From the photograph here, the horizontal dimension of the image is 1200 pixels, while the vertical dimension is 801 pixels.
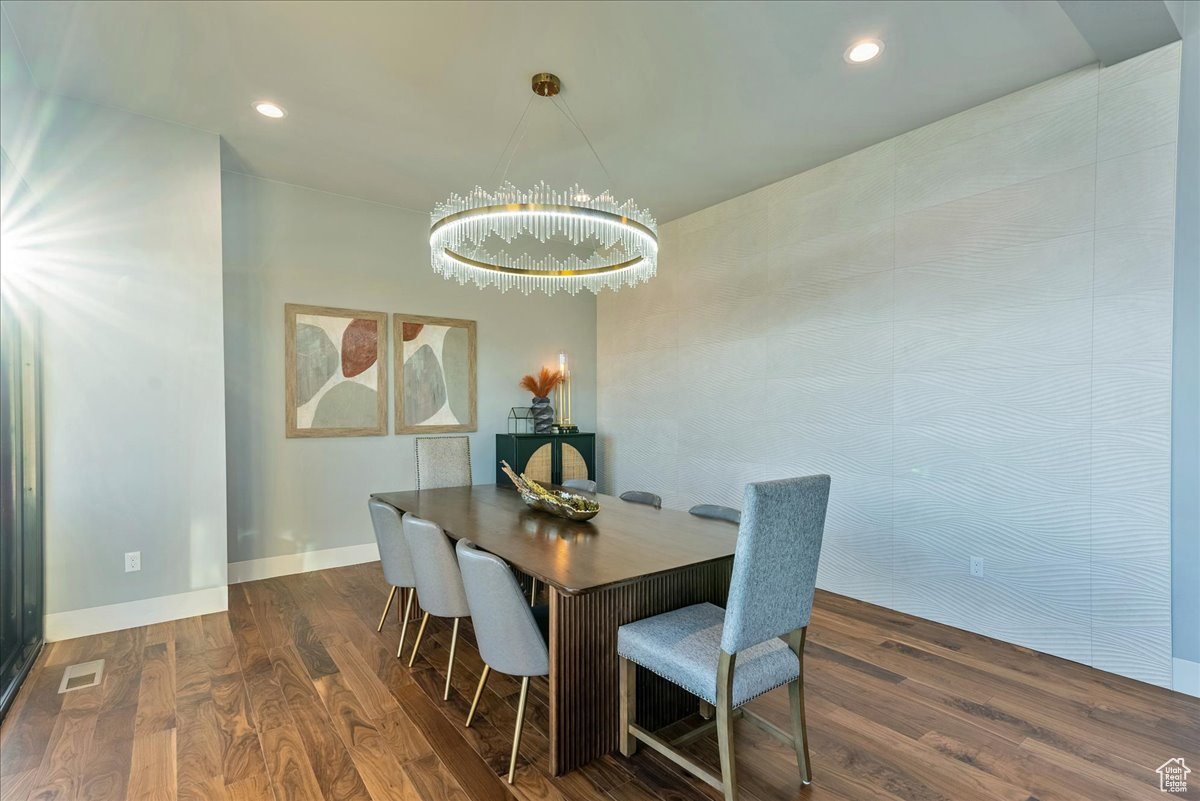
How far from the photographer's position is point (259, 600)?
3.59m

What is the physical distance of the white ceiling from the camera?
234 cm

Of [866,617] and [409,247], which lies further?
[409,247]

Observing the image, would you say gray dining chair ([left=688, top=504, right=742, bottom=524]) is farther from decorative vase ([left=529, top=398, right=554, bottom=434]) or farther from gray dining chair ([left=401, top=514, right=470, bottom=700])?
decorative vase ([left=529, top=398, right=554, bottom=434])

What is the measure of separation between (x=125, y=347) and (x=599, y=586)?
3135mm

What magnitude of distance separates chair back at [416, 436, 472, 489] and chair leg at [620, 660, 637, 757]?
83.3 inches

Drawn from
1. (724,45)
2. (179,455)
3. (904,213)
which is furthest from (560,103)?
(179,455)

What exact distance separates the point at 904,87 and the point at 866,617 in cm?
299

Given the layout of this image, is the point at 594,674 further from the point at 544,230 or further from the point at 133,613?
the point at 133,613

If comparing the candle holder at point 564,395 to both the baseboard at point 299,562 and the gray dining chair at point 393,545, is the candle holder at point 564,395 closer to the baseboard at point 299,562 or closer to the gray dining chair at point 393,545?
the baseboard at point 299,562

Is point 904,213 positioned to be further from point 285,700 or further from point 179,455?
point 179,455

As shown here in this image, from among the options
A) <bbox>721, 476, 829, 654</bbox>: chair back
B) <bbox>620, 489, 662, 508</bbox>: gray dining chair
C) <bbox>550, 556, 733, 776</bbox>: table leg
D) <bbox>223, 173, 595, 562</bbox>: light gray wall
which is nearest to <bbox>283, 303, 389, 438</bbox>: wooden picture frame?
<bbox>223, 173, 595, 562</bbox>: light gray wall

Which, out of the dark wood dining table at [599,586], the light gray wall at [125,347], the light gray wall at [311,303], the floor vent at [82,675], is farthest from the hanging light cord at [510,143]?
the floor vent at [82,675]

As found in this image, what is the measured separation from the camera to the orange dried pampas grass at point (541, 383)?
536cm

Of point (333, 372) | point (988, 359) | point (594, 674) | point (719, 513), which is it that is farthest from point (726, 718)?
point (333, 372)
